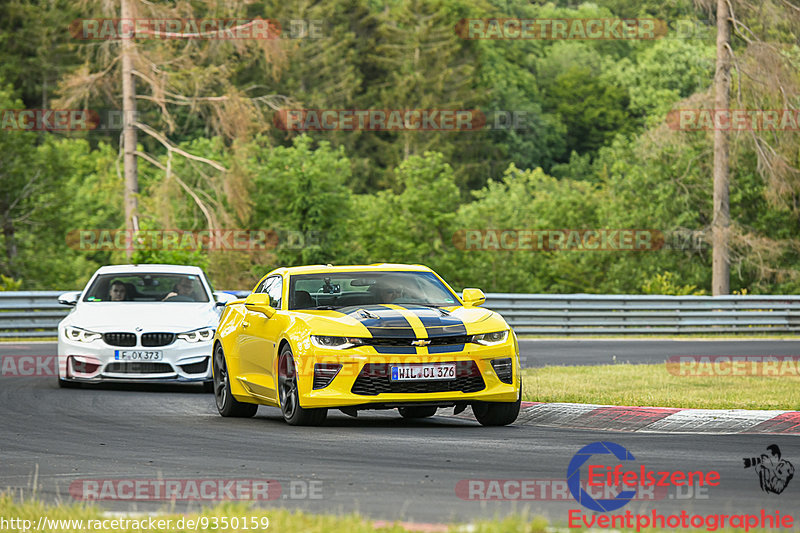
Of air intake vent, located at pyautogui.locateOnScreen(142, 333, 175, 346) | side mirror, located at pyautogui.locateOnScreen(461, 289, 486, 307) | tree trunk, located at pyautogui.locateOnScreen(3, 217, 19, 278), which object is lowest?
tree trunk, located at pyautogui.locateOnScreen(3, 217, 19, 278)

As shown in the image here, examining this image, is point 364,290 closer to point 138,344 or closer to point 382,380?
point 382,380

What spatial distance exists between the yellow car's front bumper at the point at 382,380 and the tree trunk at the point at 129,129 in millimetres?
28873

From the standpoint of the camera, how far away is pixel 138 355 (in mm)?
15734

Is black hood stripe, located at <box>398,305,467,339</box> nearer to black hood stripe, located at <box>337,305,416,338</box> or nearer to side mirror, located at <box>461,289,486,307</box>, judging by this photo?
black hood stripe, located at <box>337,305,416,338</box>

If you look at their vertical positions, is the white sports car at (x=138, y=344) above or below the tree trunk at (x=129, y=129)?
below

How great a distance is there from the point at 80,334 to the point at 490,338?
653cm

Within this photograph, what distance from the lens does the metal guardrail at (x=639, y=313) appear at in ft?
95.9

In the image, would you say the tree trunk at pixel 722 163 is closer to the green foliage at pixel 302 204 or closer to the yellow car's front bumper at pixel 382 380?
the green foliage at pixel 302 204

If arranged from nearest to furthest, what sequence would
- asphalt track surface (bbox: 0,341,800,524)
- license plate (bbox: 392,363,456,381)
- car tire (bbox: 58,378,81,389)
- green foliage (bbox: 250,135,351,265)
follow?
1. asphalt track surface (bbox: 0,341,800,524)
2. license plate (bbox: 392,363,456,381)
3. car tire (bbox: 58,378,81,389)
4. green foliage (bbox: 250,135,351,265)

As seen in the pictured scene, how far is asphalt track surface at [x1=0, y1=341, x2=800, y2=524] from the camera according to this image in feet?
23.7

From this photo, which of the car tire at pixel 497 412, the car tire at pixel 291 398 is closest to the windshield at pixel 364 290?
the car tire at pixel 291 398

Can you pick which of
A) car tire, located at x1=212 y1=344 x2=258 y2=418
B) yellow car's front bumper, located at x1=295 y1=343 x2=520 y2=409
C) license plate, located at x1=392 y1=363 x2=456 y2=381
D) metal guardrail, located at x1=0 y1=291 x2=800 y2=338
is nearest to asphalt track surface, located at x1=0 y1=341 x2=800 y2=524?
car tire, located at x1=212 y1=344 x2=258 y2=418

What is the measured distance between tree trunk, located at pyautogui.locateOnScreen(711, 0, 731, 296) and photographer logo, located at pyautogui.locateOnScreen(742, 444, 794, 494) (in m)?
29.4

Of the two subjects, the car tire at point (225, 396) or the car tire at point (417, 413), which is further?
the car tire at point (225, 396)
